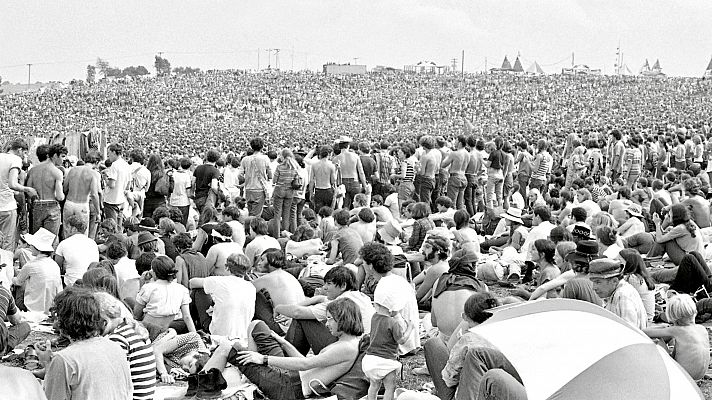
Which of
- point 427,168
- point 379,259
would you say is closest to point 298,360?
point 379,259

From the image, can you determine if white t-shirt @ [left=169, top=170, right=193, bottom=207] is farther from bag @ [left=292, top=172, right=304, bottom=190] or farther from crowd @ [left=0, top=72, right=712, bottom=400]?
bag @ [left=292, top=172, right=304, bottom=190]

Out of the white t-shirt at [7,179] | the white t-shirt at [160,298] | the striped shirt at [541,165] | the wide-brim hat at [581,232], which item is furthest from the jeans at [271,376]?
the striped shirt at [541,165]

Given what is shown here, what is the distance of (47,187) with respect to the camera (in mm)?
10617

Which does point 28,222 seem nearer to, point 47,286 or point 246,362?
point 47,286

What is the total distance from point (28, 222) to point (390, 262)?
6310 mm

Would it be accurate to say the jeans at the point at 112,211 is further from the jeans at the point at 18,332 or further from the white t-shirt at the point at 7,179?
the jeans at the point at 18,332

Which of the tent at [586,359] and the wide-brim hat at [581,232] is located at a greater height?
the wide-brim hat at [581,232]

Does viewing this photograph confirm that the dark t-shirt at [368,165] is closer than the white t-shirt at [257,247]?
No

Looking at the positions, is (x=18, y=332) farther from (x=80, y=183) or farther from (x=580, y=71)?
(x=580, y=71)

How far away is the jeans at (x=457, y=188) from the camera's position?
1462 cm

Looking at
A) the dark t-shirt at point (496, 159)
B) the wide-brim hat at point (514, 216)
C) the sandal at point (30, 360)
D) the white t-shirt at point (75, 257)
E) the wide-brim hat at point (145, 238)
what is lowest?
the sandal at point (30, 360)

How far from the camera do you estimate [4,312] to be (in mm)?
6801

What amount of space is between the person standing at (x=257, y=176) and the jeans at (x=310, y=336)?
627 cm

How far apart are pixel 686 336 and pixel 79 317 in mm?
4210
